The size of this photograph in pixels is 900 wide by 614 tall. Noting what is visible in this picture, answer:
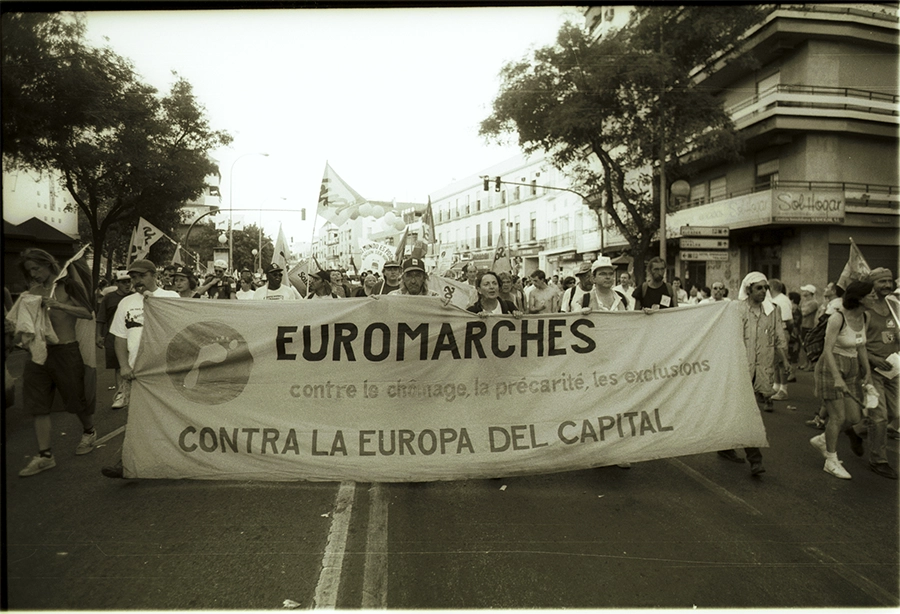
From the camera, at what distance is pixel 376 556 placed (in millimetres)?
3400

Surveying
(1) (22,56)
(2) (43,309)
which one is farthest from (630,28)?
(2) (43,309)

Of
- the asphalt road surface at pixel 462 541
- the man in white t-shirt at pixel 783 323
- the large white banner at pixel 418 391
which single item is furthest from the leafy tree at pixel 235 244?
the asphalt road surface at pixel 462 541

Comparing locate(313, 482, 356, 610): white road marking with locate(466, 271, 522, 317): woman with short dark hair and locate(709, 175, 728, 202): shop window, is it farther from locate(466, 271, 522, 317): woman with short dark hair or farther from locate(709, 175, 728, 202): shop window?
locate(709, 175, 728, 202): shop window

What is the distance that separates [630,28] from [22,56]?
51.9ft

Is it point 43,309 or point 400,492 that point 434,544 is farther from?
point 43,309

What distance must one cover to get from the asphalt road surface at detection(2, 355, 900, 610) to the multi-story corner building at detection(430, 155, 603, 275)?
30.0 m

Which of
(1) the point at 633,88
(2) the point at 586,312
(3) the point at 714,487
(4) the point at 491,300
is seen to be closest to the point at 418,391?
(4) the point at 491,300

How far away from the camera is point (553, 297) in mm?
11555

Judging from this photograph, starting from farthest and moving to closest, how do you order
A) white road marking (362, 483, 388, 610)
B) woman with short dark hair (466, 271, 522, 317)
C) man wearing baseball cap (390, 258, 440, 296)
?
man wearing baseball cap (390, 258, 440, 296), woman with short dark hair (466, 271, 522, 317), white road marking (362, 483, 388, 610)

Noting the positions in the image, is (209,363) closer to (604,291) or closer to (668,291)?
(604,291)

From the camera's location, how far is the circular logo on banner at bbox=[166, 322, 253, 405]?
438cm

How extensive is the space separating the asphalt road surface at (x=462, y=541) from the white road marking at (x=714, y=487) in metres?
0.02

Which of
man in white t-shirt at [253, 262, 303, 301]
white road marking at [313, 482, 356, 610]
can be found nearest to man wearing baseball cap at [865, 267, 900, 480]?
white road marking at [313, 482, 356, 610]

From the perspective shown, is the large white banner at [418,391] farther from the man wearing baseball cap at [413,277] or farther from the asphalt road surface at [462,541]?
the man wearing baseball cap at [413,277]
